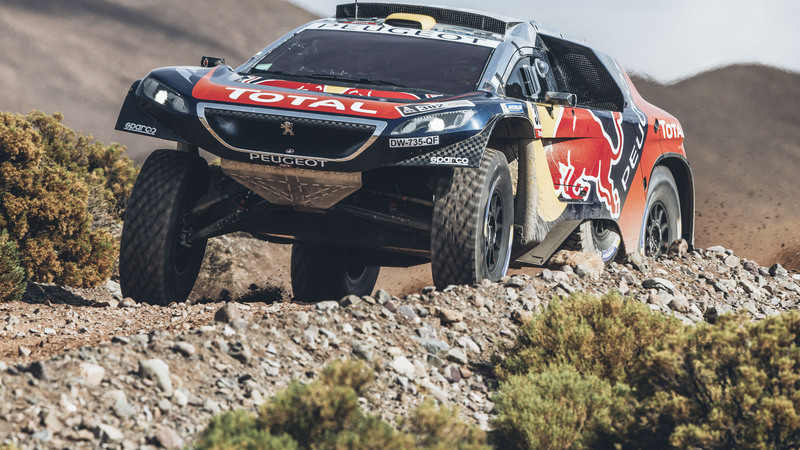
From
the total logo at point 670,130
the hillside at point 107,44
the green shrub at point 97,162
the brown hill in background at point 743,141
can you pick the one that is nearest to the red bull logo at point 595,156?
the total logo at point 670,130

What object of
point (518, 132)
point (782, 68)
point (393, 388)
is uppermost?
point (782, 68)

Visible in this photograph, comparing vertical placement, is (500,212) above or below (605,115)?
below

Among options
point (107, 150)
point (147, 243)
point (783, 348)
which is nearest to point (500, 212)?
point (147, 243)

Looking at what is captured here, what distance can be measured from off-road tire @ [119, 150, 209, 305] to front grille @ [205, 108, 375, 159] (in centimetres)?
67

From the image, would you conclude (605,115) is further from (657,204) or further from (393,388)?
(393,388)

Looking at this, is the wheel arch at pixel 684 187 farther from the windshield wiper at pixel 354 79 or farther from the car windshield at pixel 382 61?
the windshield wiper at pixel 354 79

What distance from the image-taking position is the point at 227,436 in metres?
3.74

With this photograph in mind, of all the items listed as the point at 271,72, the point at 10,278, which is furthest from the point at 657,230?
the point at 10,278

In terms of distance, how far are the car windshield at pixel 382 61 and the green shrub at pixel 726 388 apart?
9.97 feet

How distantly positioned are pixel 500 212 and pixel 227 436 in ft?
12.8

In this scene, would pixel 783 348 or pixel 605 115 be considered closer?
pixel 783 348

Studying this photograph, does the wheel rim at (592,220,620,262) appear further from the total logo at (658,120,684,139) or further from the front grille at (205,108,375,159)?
the front grille at (205,108,375,159)

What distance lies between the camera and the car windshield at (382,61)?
7418mm

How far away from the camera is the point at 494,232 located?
7.19 metres
